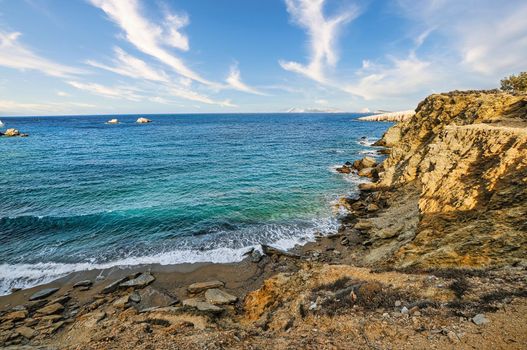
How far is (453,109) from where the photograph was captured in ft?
103

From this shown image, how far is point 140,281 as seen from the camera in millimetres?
15445

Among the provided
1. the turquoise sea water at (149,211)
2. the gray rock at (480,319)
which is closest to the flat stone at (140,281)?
the turquoise sea water at (149,211)

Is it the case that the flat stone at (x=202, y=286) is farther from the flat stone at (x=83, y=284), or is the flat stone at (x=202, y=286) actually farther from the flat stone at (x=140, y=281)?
the flat stone at (x=83, y=284)

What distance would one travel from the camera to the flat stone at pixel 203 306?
11.9 meters

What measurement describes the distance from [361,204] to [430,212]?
34.8 ft

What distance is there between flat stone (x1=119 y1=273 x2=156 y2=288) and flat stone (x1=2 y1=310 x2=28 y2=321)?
4.39 meters

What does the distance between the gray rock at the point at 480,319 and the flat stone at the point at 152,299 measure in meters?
12.9

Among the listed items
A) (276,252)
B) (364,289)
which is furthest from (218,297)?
(364,289)

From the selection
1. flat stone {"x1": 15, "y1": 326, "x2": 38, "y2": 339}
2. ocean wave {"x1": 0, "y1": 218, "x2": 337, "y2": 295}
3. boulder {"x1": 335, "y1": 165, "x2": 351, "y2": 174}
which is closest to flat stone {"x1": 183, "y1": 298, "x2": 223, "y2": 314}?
ocean wave {"x1": 0, "y1": 218, "x2": 337, "y2": 295}

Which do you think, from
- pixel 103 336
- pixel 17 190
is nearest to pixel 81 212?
pixel 17 190

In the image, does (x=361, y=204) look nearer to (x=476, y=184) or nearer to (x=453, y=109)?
(x=476, y=184)

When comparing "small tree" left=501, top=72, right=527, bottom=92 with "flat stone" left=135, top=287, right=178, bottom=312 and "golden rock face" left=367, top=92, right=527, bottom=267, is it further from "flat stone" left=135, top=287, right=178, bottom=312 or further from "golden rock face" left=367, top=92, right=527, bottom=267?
"flat stone" left=135, top=287, right=178, bottom=312

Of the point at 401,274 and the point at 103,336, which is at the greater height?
the point at 401,274

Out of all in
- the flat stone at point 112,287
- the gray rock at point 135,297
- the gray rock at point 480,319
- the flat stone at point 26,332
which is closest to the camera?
the gray rock at point 480,319
